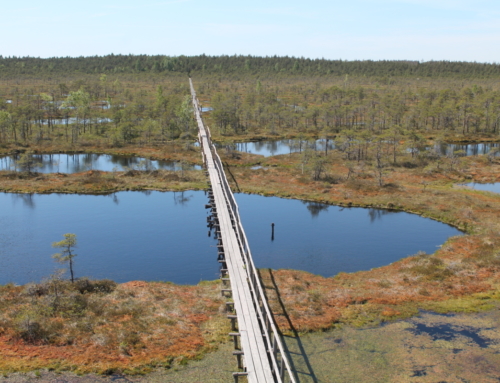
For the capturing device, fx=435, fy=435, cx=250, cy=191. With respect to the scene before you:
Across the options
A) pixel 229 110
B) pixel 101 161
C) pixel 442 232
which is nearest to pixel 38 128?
pixel 101 161

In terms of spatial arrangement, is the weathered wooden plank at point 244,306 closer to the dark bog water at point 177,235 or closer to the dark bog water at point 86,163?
the dark bog water at point 177,235

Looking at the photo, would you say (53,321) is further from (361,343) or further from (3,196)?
(3,196)

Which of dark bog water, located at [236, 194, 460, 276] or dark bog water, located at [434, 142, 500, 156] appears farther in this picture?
dark bog water, located at [434, 142, 500, 156]

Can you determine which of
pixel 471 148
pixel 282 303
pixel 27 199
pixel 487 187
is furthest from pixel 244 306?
pixel 471 148

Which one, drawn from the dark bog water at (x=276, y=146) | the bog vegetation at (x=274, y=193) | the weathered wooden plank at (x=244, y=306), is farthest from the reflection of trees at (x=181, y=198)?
the dark bog water at (x=276, y=146)

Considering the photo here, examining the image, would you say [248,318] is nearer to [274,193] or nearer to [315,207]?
[315,207]

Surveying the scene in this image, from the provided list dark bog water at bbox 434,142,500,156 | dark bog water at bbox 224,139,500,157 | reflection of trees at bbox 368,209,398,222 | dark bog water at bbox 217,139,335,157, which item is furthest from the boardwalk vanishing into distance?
dark bog water at bbox 434,142,500,156

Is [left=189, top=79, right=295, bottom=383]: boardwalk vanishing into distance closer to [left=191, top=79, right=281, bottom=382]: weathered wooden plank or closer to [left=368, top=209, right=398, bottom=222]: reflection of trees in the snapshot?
[left=191, top=79, right=281, bottom=382]: weathered wooden plank
